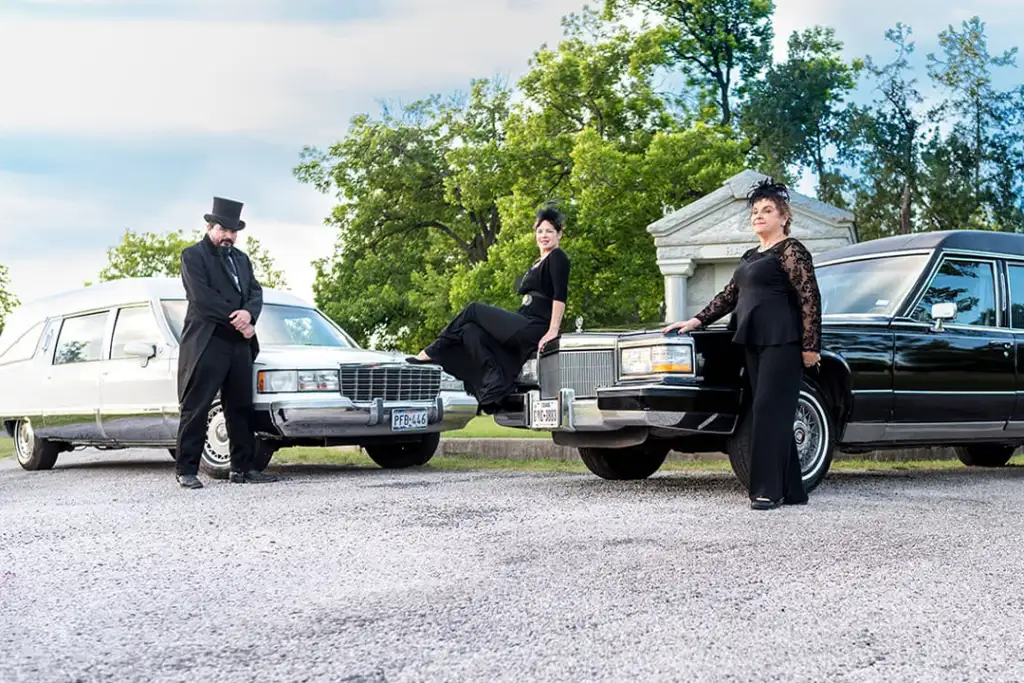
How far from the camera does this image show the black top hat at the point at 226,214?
29.3ft

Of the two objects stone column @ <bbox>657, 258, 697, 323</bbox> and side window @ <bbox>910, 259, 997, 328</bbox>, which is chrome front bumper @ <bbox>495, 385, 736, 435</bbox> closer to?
side window @ <bbox>910, 259, 997, 328</bbox>

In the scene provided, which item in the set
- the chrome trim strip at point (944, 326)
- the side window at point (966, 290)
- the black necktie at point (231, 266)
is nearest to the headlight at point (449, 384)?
the black necktie at point (231, 266)

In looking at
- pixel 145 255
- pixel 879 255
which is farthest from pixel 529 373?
pixel 145 255

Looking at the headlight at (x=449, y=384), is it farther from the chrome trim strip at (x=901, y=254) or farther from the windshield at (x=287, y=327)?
the chrome trim strip at (x=901, y=254)

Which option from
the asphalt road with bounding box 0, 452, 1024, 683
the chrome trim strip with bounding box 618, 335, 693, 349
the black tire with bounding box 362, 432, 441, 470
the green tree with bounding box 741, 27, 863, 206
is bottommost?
the asphalt road with bounding box 0, 452, 1024, 683

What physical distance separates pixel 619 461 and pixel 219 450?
11.2 feet

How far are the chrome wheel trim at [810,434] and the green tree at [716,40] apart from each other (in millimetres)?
33779

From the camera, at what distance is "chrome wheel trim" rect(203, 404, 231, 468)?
976 centimetres

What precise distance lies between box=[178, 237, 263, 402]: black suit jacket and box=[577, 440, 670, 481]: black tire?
283 centimetres

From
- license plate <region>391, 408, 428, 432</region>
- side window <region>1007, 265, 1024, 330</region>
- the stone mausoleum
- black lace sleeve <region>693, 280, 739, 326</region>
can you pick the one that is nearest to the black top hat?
license plate <region>391, 408, 428, 432</region>

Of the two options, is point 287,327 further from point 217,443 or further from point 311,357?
point 217,443

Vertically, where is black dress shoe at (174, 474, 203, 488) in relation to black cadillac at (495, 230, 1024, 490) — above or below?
below

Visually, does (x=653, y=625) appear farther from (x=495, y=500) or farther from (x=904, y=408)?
(x=904, y=408)

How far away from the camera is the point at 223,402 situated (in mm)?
9055
